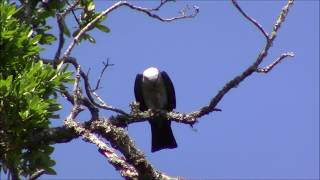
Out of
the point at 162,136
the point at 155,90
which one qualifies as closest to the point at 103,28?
the point at 155,90

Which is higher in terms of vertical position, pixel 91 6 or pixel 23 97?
pixel 91 6

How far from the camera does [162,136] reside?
8.02m

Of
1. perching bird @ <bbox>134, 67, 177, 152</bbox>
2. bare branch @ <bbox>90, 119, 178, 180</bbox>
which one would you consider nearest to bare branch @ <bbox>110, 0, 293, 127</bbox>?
bare branch @ <bbox>90, 119, 178, 180</bbox>

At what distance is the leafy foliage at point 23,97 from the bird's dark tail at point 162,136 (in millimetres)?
2187

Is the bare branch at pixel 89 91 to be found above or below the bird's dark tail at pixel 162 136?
above

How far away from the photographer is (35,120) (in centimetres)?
561

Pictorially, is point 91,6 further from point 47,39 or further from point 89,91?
point 89,91

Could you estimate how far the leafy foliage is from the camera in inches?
215

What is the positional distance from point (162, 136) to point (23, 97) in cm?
289

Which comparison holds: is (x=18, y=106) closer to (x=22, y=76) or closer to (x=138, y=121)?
(x=22, y=76)

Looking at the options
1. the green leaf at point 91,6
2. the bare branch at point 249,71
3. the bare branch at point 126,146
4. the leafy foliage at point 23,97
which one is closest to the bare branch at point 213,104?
the bare branch at point 249,71

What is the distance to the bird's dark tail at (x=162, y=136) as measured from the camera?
7.97 meters

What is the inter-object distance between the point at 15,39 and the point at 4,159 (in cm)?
112

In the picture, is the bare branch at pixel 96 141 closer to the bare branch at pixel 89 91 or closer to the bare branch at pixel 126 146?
the bare branch at pixel 126 146
